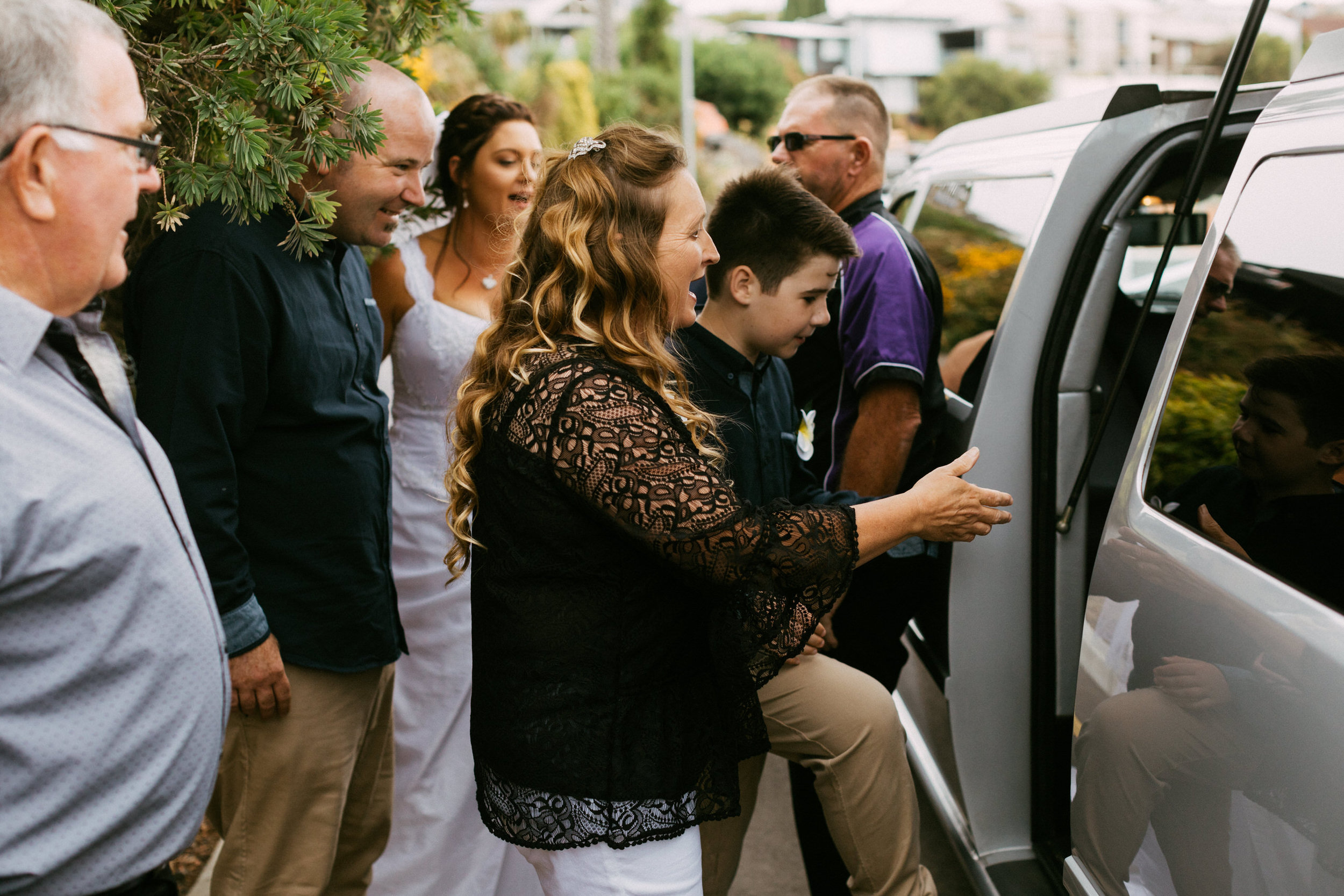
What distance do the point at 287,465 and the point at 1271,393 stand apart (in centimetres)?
178

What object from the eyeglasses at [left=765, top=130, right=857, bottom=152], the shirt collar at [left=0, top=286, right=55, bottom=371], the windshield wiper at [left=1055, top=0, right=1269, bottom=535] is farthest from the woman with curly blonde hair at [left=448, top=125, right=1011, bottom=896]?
the eyeglasses at [left=765, top=130, right=857, bottom=152]

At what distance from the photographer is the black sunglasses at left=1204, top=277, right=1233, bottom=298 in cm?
190

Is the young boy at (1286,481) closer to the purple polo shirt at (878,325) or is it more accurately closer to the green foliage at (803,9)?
the purple polo shirt at (878,325)

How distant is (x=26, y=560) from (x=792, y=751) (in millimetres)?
1411

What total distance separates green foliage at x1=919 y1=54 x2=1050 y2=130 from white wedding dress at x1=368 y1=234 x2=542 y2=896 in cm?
5829

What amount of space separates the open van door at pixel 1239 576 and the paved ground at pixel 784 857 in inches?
43.8

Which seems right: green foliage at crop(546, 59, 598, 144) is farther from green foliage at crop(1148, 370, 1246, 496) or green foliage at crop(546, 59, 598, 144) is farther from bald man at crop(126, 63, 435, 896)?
green foliage at crop(1148, 370, 1246, 496)

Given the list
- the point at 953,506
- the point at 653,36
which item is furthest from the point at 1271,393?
the point at 653,36

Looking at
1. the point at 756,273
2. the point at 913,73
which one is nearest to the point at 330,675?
the point at 756,273

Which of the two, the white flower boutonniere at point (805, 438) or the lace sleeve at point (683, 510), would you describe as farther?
the white flower boutonniere at point (805, 438)

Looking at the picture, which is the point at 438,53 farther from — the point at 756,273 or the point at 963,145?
the point at 756,273

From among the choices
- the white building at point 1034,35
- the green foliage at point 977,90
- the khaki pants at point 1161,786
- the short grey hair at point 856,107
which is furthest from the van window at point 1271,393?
the white building at point 1034,35

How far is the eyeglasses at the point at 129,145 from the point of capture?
3.87 feet

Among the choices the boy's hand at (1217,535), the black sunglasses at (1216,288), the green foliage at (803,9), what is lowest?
the boy's hand at (1217,535)
